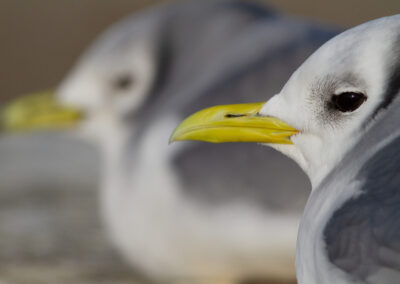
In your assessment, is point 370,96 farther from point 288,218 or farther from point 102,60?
point 102,60

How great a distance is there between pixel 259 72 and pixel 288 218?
238 millimetres

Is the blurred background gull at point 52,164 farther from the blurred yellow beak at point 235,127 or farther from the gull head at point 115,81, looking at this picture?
the blurred yellow beak at point 235,127

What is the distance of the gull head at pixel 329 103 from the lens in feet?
1.89

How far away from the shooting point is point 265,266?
3.86ft

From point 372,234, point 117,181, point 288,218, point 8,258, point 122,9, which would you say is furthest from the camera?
point 122,9

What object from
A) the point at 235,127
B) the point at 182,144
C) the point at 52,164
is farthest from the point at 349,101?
the point at 52,164

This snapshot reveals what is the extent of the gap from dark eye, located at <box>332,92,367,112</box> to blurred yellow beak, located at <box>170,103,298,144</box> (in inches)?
2.4

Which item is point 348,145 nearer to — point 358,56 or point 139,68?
point 358,56

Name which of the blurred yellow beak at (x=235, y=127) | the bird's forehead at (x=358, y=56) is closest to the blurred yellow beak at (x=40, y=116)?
the blurred yellow beak at (x=235, y=127)

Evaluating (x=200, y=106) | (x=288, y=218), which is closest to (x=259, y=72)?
(x=200, y=106)

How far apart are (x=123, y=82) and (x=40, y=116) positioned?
0.57 ft

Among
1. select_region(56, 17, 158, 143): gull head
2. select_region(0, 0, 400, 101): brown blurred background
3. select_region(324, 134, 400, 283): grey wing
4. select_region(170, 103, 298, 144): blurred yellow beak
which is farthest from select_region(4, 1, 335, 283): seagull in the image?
select_region(0, 0, 400, 101): brown blurred background

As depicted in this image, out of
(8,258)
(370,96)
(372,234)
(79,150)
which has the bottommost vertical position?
(372,234)

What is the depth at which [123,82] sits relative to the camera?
1391 mm
